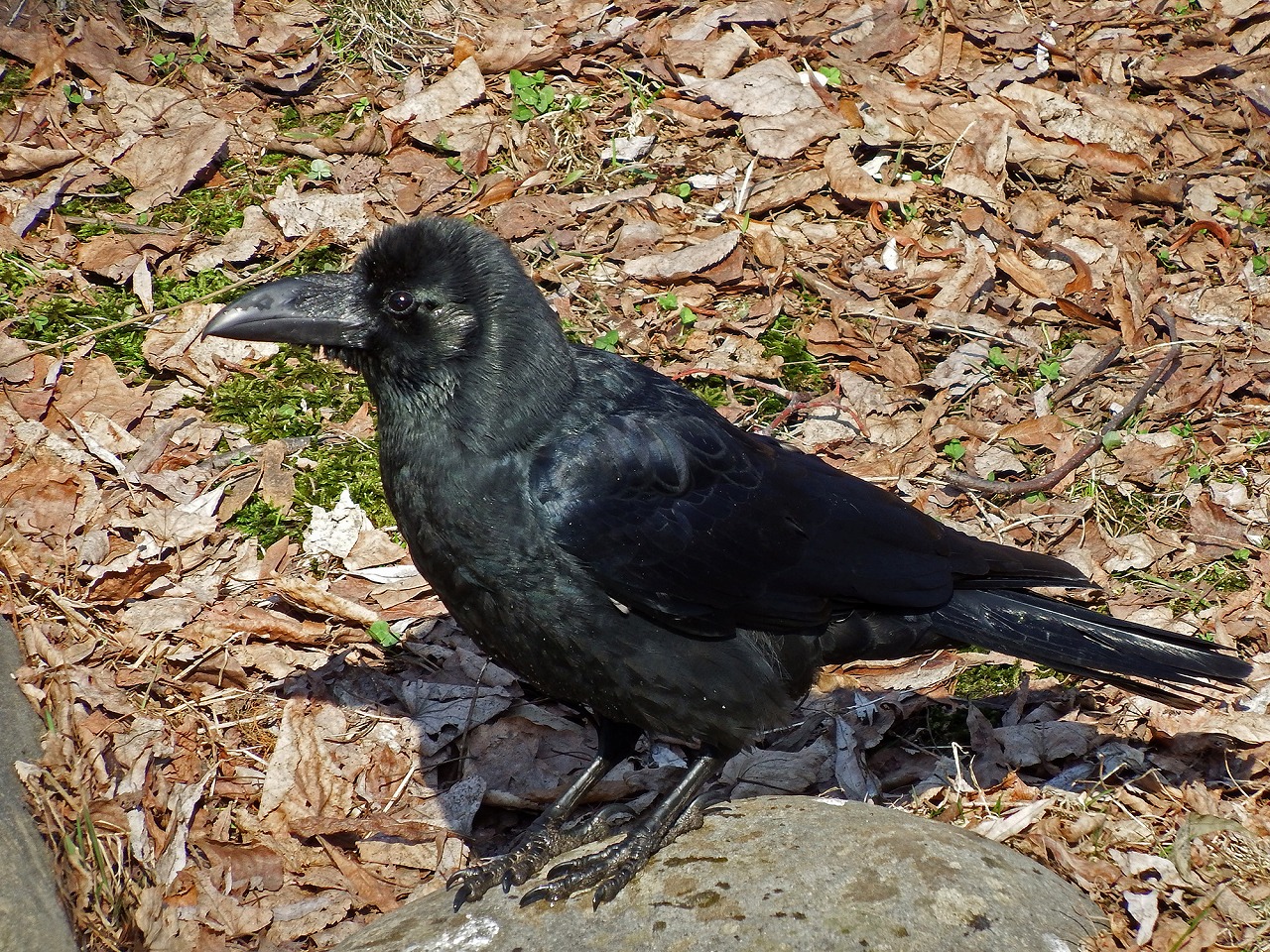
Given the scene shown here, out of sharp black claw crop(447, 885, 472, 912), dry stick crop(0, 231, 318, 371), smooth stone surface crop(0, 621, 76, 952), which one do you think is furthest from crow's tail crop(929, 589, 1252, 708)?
dry stick crop(0, 231, 318, 371)

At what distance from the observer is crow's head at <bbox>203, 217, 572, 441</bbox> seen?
407cm

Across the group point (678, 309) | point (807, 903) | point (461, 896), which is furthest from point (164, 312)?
point (807, 903)

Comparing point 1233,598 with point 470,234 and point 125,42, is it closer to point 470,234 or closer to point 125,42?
point 470,234

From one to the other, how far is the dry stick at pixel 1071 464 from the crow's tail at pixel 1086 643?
1.40 meters

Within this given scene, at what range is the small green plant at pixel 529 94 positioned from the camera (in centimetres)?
807

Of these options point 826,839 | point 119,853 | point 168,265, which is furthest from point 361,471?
point 826,839

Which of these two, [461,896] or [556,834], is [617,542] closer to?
[556,834]

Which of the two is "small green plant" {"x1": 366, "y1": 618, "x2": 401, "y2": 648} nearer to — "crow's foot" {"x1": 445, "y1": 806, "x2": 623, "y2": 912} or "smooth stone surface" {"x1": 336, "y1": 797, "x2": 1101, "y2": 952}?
"crow's foot" {"x1": 445, "y1": 806, "x2": 623, "y2": 912}

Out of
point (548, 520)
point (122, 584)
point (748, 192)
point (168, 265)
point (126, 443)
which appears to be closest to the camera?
point (548, 520)

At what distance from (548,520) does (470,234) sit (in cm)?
99

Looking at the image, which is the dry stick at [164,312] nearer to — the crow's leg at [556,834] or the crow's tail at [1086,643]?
the crow's leg at [556,834]

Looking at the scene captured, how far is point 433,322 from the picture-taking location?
4113 millimetres

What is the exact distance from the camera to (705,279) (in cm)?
730

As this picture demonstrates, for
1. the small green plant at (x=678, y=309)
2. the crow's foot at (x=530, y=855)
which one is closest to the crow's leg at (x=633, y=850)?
the crow's foot at (x=530, y=855)
